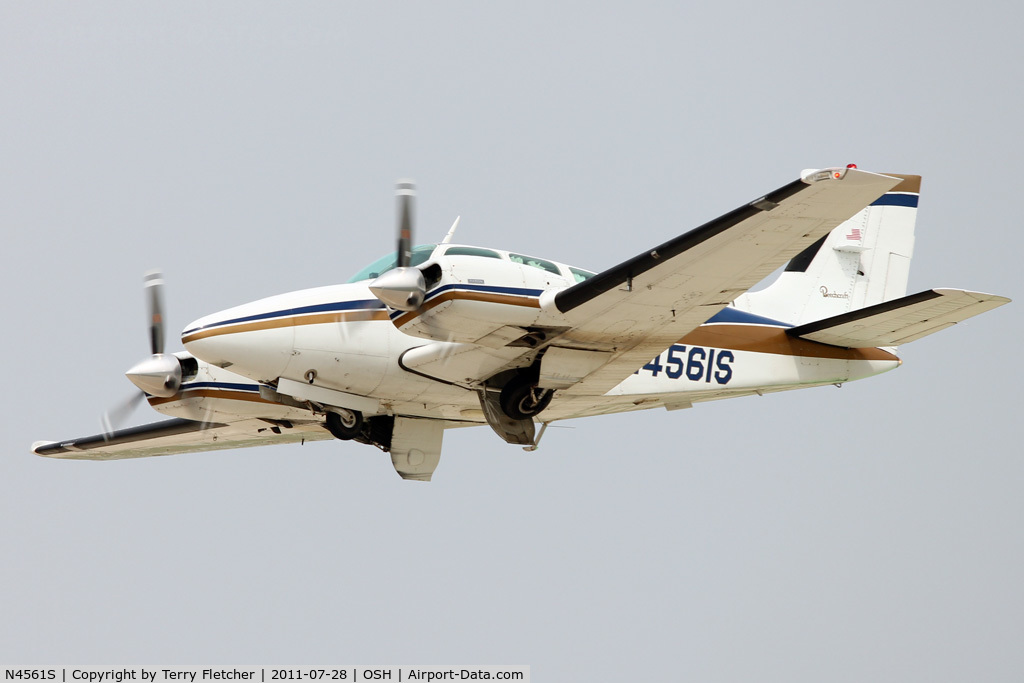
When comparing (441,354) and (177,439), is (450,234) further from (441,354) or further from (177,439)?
(177,439)

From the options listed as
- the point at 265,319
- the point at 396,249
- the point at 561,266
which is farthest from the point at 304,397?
the point at 561,266

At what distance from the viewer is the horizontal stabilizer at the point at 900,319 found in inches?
590

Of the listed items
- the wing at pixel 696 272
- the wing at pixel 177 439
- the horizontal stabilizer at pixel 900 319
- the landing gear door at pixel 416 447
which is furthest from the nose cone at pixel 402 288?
the horizontal stabilizer at pixel 900 319

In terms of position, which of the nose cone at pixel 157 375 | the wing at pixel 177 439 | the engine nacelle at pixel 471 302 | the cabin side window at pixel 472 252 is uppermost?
the cabin side window at pixel 472 252

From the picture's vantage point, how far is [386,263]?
15461mm

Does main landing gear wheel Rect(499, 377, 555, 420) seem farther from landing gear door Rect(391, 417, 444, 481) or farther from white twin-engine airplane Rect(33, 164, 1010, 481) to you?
landing gear door Rect(391, 417, 444, 481)

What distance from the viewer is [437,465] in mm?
18031

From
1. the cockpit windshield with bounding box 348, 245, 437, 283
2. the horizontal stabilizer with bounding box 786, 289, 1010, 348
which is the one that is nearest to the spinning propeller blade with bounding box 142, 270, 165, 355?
the cockpit windshield with bounding box 348, 245, 437, 283

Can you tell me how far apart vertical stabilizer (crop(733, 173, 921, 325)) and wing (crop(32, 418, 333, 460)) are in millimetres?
9249

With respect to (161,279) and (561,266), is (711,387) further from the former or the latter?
(161,279)

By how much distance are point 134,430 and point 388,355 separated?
24.9 feet

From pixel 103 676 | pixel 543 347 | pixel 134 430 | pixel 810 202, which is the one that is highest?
pixel 810 202

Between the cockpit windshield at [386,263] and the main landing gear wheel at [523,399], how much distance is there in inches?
92.1

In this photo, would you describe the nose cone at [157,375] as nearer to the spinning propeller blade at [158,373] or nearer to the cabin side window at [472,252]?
the spinning propeller blade at [158,373]
